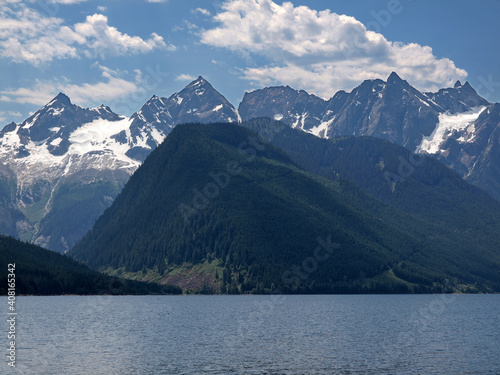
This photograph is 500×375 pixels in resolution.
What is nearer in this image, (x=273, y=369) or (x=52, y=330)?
(x=273, y=369)

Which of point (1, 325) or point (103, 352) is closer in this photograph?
point (103, 352)

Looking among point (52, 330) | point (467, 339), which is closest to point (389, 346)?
point (467, 339)

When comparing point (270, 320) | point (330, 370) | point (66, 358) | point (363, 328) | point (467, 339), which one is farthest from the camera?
point (270, 320)

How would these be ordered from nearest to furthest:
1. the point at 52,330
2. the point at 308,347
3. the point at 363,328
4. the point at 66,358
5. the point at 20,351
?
the point at 66,358
the point at 20,351
the point at 308,347
the point at 52,330
the point at 363,328

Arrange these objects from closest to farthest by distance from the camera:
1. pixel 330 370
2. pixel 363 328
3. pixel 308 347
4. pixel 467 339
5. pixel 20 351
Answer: pixel 330 370 → pixel 20 351 → pixel 308 347 → pixel 467 339 → pixel 363 328

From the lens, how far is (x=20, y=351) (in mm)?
117062

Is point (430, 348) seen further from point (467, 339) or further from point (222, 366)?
point (222, 366)

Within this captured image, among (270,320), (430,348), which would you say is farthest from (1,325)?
(430,348)

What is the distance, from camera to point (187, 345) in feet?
427

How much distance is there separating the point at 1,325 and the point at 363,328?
3933 inches

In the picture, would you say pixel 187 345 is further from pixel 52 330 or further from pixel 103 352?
pixel 52 330

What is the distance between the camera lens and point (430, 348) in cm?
12738

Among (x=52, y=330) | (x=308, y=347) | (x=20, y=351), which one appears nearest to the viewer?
(x=20, y=351)

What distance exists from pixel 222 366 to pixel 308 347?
29695 mm
